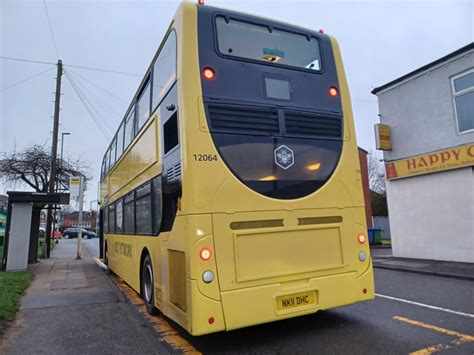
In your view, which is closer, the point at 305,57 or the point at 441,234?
the point at 305,57

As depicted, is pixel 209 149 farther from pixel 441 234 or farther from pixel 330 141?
pixel 441 234

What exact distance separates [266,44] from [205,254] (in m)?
3.10

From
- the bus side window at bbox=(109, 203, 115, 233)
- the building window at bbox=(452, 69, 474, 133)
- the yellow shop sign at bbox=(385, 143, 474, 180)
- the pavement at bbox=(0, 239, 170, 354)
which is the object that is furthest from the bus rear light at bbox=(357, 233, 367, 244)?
the building window at bbox=(452, 69, 474, 133)

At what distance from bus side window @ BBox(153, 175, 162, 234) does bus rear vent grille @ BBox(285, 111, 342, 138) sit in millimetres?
2108

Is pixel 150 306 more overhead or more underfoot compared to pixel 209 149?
more underfoot

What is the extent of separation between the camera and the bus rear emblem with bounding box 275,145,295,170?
4988 millimetres

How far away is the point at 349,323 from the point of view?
5.44 meters

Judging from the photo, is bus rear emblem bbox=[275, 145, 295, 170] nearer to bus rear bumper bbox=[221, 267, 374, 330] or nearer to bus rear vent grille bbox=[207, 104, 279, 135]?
bus rear vent grille bbox=[207, 104, 279, 135]

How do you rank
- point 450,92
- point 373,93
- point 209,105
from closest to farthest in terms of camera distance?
point 209,105, point 450,92, point 373,93

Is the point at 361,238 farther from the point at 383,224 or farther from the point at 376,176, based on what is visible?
the point at 376,176

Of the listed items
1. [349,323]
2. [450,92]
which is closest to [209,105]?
[349,323]

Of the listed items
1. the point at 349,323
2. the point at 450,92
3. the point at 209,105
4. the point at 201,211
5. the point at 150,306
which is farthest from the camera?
the point at 450,92

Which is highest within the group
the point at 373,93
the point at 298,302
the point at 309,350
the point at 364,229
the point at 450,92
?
the point at 373,93

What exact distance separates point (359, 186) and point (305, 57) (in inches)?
82.4
